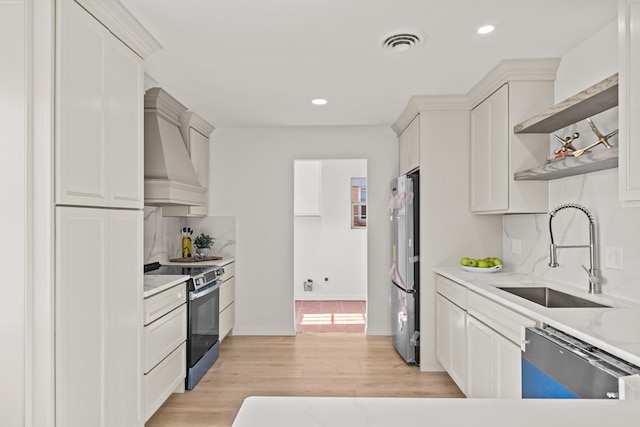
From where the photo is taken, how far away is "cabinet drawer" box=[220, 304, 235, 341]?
4090 millimetres

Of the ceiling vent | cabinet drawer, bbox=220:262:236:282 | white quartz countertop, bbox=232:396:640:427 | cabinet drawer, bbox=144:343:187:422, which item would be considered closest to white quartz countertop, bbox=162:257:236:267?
cabinet drawer, bbox=220:262:236:282

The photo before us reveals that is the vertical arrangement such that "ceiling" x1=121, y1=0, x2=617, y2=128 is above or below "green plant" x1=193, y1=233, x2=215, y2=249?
above

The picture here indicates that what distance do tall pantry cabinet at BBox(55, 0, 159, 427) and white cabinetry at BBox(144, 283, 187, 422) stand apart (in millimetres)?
129

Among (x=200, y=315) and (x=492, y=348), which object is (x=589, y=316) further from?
(x=200, y=315)

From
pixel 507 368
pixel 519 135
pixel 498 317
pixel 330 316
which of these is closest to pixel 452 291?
pixel 498 317

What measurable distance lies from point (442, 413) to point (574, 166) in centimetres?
207

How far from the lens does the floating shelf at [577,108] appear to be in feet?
6.29

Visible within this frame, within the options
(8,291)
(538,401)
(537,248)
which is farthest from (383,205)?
(538,401)

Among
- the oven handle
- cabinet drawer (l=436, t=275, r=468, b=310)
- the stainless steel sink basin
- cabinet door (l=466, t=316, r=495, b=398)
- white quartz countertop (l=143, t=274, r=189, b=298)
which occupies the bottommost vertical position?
cabinet door (l=466, t=316, r=495, b=398)

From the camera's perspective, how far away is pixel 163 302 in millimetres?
2664

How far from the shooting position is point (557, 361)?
1607 mm

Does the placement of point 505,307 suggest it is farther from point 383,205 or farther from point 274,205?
point 274,205

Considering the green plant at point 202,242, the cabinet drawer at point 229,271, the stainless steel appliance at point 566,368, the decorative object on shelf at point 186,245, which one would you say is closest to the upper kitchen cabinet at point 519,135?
the stainless steel appliance at point 566,368

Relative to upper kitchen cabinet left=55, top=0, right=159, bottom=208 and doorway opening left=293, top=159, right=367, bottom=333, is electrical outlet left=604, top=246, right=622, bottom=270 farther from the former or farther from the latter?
doorway opening left=293, top=159, right=367, bottom=333
